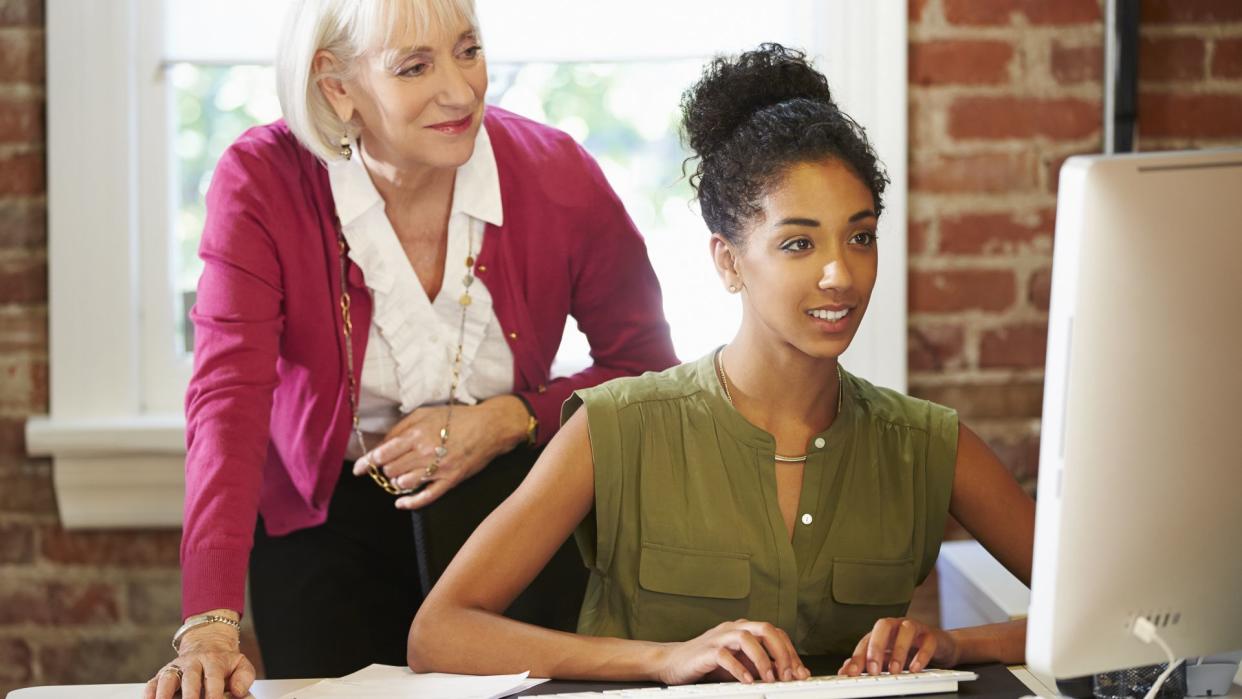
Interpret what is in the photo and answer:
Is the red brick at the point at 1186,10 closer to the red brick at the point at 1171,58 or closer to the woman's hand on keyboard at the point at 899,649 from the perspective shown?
the red brick at the point at 1171,58

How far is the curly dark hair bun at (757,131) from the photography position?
136 centimetres

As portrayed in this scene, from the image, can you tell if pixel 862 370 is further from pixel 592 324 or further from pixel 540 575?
pixel 540 575

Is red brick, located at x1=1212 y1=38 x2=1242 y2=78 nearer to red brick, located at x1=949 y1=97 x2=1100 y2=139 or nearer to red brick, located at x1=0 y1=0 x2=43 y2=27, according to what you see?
red brick, located at x1=949 y1=97 x2=1100 y2=139

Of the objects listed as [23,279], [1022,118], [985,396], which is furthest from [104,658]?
[1022,118]

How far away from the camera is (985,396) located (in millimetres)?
2123

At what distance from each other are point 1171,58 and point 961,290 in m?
0.46

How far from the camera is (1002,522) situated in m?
1.39

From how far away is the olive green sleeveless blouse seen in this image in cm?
134

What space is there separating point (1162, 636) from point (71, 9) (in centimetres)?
174

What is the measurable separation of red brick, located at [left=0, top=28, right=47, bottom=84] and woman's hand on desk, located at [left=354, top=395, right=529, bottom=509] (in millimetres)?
886

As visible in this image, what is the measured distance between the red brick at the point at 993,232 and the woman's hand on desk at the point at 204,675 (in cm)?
127

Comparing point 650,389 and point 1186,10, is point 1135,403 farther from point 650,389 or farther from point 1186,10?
point 1186,10

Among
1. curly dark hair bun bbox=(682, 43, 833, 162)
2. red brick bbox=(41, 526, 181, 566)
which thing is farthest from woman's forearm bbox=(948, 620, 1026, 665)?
red brick bbox=(41, 526, 181, 566)

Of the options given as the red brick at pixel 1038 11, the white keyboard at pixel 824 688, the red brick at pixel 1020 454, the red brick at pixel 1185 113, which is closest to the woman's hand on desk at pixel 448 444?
the white keyboard at pixel 824 688
